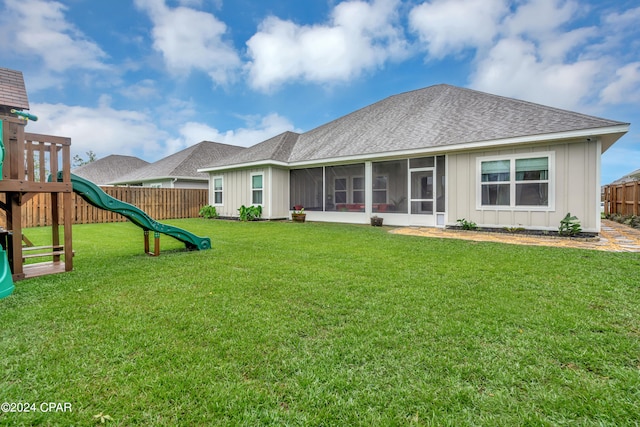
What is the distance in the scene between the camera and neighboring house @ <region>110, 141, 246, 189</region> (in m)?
19.3

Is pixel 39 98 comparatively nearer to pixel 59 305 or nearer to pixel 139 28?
pixel 139 28

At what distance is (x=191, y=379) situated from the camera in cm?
194

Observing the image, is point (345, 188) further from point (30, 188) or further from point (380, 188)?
point (30, 188)

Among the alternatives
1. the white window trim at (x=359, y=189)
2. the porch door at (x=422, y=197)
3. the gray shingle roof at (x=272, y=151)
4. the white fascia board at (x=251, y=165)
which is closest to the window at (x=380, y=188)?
the white window trim at (x=359, y=189)

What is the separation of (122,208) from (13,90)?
11756 mm

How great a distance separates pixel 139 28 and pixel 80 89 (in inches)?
364

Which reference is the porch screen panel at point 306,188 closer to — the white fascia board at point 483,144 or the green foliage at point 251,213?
the white fascia board at point 483,144

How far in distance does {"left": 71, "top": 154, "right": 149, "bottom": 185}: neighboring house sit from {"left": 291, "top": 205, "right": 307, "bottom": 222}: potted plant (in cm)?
1991

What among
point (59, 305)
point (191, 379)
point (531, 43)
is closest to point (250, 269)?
point (59, 305)

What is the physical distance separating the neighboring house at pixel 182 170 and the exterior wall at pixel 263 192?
415 centimetres

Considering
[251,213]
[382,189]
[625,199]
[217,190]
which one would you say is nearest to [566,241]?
[382,189]

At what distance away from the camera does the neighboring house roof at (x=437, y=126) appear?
8203 mm

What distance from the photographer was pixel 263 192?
47.0ft

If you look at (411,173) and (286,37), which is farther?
(286,37)
